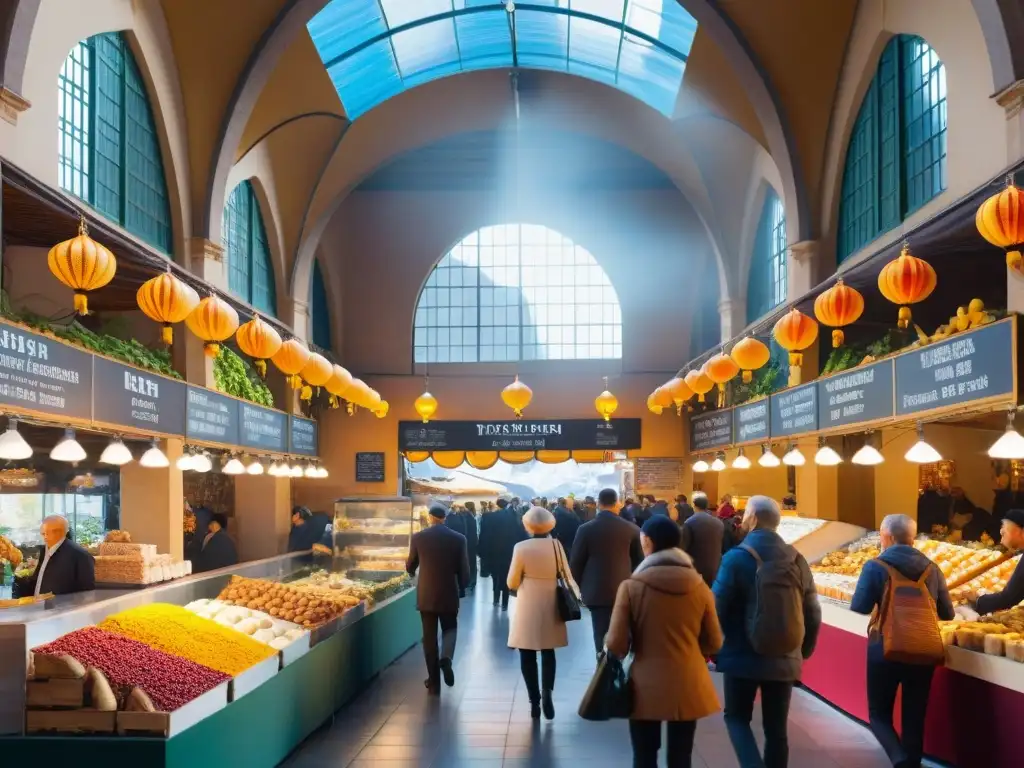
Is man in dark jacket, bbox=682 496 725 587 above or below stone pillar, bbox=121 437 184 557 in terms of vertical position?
below

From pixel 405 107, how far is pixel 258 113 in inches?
181

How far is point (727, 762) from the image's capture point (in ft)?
22.5

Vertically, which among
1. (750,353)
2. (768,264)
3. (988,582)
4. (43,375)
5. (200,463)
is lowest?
(988,582)

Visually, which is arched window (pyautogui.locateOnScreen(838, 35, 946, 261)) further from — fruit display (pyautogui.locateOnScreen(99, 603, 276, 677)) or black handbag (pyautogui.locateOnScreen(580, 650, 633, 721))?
fruit display (pyautogui.locateOnScreen(99, 603, 276, 677))

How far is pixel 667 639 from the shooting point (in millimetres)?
5152

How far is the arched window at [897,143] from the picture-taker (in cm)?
995

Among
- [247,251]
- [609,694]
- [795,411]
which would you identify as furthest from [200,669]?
[247,251]

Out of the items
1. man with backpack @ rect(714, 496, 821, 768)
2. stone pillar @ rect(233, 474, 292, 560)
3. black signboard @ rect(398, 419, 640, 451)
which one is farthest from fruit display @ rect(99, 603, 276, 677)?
black signboard @ rect(398, 419, 640, 451)

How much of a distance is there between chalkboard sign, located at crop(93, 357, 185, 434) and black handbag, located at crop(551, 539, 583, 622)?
13.0 feet

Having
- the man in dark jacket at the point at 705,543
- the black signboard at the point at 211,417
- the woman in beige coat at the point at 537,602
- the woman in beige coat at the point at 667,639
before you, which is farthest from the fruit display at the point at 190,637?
the man in dark jacket at the point at 705,543

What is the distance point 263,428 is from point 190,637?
7.91m

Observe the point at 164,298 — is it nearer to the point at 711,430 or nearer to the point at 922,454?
the point at 922,454

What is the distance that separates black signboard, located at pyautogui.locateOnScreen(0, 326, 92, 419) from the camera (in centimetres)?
686

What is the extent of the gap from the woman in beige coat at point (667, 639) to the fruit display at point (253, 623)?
2855mm
